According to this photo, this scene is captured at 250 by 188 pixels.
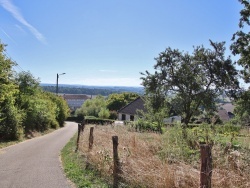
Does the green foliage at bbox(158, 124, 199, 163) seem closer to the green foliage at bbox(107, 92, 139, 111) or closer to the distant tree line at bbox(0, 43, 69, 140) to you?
the distant tree line at bbox(0, 43, 69, 140)

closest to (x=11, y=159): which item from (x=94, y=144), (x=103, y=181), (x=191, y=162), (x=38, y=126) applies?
(x=94, y=144)

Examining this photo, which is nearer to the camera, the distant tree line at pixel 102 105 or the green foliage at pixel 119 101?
the distant tree line at pixel 102 105

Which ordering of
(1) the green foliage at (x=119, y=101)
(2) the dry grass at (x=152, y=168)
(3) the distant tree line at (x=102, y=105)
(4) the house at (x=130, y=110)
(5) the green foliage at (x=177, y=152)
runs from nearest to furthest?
(2) the dry grass at (x=152, y=168), (5) the green foliage at (x=177, y=152), (4) the house at (x=130, y=110), (3) the distant tree line at (x=102, y=105), (1) the green foliage at (x=119, y=101)

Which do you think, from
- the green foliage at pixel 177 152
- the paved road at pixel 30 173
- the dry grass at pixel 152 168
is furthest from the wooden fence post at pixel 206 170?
the paved road at pixel 30 173

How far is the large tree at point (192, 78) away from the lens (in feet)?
88.1

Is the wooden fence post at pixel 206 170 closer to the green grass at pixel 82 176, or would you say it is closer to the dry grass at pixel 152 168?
the dry grass at pixel 152 168

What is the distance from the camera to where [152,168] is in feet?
20.0

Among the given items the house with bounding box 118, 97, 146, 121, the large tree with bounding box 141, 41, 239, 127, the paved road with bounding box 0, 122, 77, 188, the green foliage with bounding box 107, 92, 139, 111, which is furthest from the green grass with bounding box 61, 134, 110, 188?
the green foliage with bounding box 107, 92, 139, 111

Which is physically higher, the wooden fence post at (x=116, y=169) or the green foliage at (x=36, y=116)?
the green foliage at (x=36, y=116)

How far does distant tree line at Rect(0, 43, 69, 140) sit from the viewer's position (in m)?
17.4

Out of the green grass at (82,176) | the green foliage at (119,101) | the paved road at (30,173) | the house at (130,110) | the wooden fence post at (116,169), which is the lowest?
the paved road at (30,173)

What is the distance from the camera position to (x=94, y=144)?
10953mm

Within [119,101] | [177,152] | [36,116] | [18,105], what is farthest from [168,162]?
[119,101]

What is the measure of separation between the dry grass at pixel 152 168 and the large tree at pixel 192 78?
1827 centimetres
